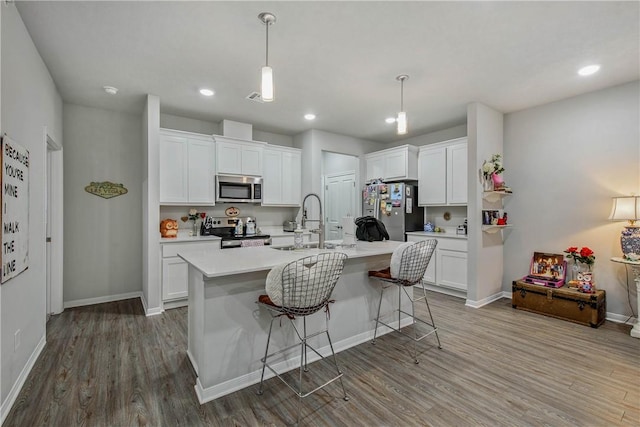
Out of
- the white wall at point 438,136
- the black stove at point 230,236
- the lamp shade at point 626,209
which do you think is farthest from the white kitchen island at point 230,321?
the white wall at point 438,136

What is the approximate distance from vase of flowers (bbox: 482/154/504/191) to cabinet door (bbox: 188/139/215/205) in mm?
3872

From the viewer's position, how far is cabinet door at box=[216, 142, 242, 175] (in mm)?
4551

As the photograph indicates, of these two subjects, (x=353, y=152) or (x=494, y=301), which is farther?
(x=353, y=152)

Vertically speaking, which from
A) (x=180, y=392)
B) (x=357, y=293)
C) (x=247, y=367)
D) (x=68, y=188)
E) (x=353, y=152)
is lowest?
(x=180, y=392)

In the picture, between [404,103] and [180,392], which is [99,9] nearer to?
[180,392]

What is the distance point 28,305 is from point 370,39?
355 centimetres

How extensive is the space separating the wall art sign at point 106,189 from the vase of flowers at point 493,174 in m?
5.11

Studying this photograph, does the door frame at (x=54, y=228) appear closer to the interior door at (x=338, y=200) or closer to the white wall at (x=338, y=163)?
the white wall at (x=338, y=163)

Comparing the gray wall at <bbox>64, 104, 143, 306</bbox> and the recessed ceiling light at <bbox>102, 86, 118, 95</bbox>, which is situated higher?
the recessed ceiling light at <bbox>102, 86, 118, 95</bbox>

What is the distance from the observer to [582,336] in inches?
123

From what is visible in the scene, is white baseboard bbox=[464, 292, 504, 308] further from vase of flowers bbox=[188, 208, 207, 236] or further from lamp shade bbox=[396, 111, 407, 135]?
vase of flowers bbox=[188, 208, 207, 236]

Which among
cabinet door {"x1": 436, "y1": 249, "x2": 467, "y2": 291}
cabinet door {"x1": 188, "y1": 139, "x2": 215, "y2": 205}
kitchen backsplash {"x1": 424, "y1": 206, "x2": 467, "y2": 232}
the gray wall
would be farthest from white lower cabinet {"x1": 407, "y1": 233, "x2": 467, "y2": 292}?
the gray wall

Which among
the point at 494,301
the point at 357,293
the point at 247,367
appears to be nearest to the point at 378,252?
the point at 357,293

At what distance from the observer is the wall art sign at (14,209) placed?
1.93m
